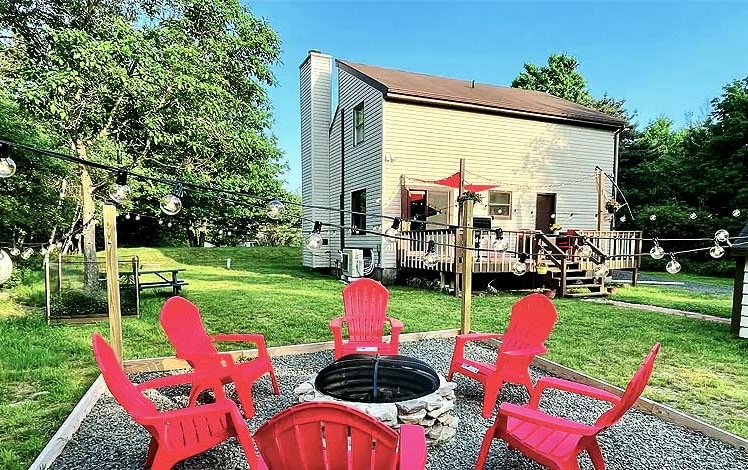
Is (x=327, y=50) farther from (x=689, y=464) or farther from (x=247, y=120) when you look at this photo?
(x=689, y=464)

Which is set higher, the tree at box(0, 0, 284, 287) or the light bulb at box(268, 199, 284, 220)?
the tree at box(0, 0, 284, 287)

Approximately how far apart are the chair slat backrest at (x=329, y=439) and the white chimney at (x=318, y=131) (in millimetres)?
12273

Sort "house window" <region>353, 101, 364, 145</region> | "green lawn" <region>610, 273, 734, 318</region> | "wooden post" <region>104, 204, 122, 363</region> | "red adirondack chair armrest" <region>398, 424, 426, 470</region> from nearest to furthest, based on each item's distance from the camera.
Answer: "red adirondack chair armrest" <region>398, 424, 426, 470</region>, "wooden post" <region>104, 204, 122, 363</region>, "green lawn" <region>610, 273, 734, 318</region>, "house window" <region>353, 101, 364, 145</region>

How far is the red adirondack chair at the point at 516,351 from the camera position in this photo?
136 inches

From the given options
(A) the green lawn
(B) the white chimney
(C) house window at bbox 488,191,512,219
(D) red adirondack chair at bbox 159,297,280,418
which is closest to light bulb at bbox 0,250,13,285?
(D) red adirondack chair at bbox 159,297,280,418

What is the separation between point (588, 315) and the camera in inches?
289

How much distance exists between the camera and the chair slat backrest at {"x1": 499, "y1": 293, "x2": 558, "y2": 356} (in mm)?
3777

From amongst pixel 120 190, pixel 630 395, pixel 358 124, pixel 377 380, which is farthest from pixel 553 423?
pixel 358 124

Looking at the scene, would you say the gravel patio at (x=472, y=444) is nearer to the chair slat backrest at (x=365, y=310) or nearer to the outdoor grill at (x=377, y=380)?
the outdoor grill at (x=377, y=380)

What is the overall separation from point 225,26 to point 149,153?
3963mm

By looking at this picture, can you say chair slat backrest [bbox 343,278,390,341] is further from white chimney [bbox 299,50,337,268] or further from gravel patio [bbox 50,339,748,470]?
white chimney [bbox 299,50,337,268]

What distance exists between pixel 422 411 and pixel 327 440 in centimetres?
137

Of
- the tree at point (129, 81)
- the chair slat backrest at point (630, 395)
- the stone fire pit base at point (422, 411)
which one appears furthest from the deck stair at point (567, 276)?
the tree at point (129, 81)

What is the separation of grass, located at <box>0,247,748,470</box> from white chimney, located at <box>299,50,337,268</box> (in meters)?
4.27
